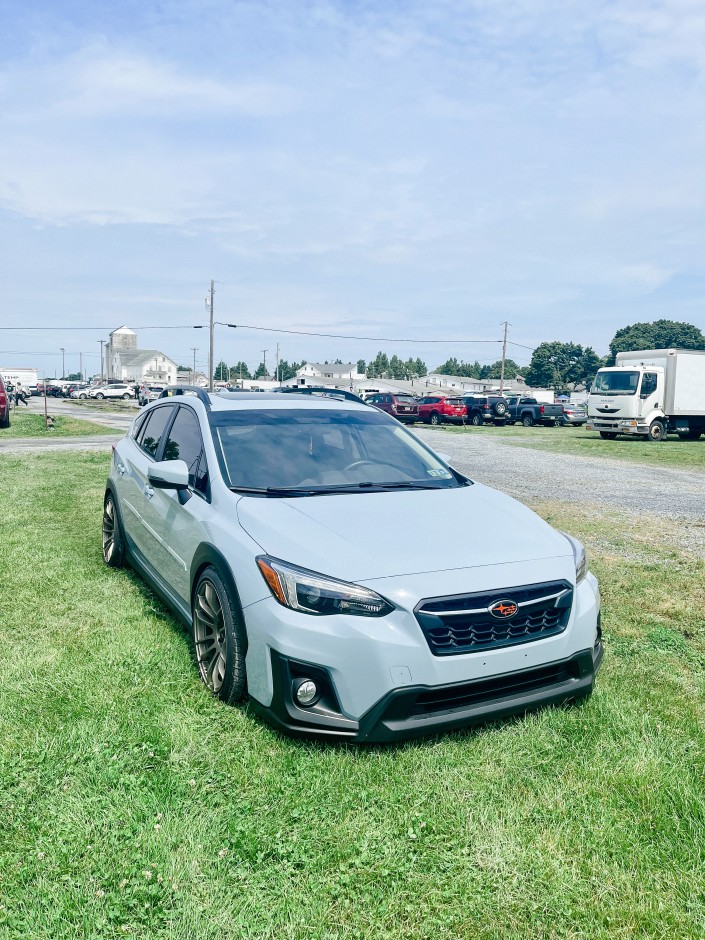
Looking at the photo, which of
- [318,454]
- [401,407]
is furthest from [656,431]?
[318,454]

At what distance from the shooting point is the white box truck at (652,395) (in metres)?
25.4

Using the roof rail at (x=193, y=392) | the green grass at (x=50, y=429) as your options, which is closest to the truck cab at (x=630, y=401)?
the green grass at (x=50, y=429)

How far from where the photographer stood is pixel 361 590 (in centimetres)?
282

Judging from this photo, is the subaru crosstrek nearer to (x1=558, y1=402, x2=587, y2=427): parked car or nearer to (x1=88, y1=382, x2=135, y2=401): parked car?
(x1=558, y1=402, x2=587, y2=427): parked car

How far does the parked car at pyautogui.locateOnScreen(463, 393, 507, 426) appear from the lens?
38.9m

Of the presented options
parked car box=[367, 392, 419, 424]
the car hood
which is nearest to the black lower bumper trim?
the car hood

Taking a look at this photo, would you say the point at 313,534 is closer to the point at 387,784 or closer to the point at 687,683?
the point at 387,784

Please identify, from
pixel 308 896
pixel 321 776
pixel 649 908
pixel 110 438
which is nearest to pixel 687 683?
pixel 649 908

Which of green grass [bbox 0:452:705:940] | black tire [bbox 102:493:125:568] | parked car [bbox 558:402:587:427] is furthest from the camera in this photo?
parked car [bbox 558:402:587:427]

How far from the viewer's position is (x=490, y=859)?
2.40 metres

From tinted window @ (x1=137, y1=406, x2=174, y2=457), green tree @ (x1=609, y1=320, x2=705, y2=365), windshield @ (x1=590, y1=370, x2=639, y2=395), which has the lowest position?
tinted window @ (x1=137, y1=406, x2=174, y2=457)

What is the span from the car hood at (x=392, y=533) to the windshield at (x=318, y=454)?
0.82 feet

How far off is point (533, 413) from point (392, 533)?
39.9 m

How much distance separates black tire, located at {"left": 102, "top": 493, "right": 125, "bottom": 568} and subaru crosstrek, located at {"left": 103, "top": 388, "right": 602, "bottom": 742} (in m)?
1.54
